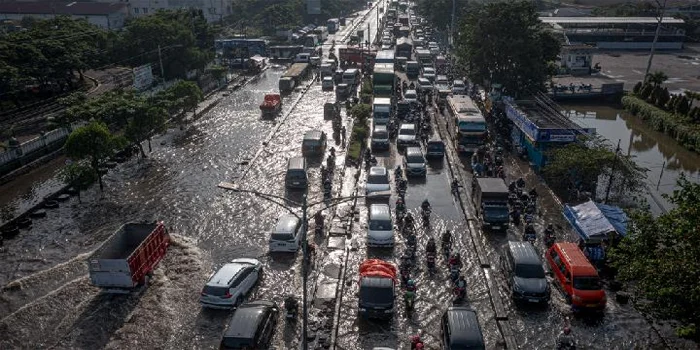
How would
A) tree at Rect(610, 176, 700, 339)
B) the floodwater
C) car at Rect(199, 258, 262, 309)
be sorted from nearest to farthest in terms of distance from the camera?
1. tree at Rect(610, 176, 700, 339)
2. car at Rect(199, 258, 262, 309)
3. the floodwater

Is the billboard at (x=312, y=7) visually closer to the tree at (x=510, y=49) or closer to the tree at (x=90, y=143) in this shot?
the tree at (x=510, y=49)

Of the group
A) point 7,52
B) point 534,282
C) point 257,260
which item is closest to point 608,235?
point 534,282

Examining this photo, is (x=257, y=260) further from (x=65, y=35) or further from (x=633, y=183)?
(x=65, y=35)

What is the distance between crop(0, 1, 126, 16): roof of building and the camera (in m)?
101

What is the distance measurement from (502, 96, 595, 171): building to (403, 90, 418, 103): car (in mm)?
9508

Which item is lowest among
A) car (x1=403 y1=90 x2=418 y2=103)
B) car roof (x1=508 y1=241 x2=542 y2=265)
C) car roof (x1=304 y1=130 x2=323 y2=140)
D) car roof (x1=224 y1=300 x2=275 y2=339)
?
car roof (x1=224 y1=300 x2=275 y2=339)

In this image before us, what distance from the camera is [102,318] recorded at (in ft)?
70.2

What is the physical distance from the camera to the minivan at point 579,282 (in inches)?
837

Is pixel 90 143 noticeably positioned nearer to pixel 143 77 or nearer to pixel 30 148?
pixel 30 148

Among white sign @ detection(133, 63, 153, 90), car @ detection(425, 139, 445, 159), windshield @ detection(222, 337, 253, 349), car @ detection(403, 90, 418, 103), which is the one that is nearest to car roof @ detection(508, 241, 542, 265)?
windshield @ detection(222, 337, 253, 349)

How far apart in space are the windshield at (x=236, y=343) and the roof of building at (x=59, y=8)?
9819cm

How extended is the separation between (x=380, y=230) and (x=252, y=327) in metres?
9.90

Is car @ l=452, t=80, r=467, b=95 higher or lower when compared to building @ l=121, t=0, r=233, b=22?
lower

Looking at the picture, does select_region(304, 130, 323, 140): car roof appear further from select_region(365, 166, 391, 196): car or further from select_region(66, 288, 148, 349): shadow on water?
select_region(66, 288, 148, 349): shadow on water
